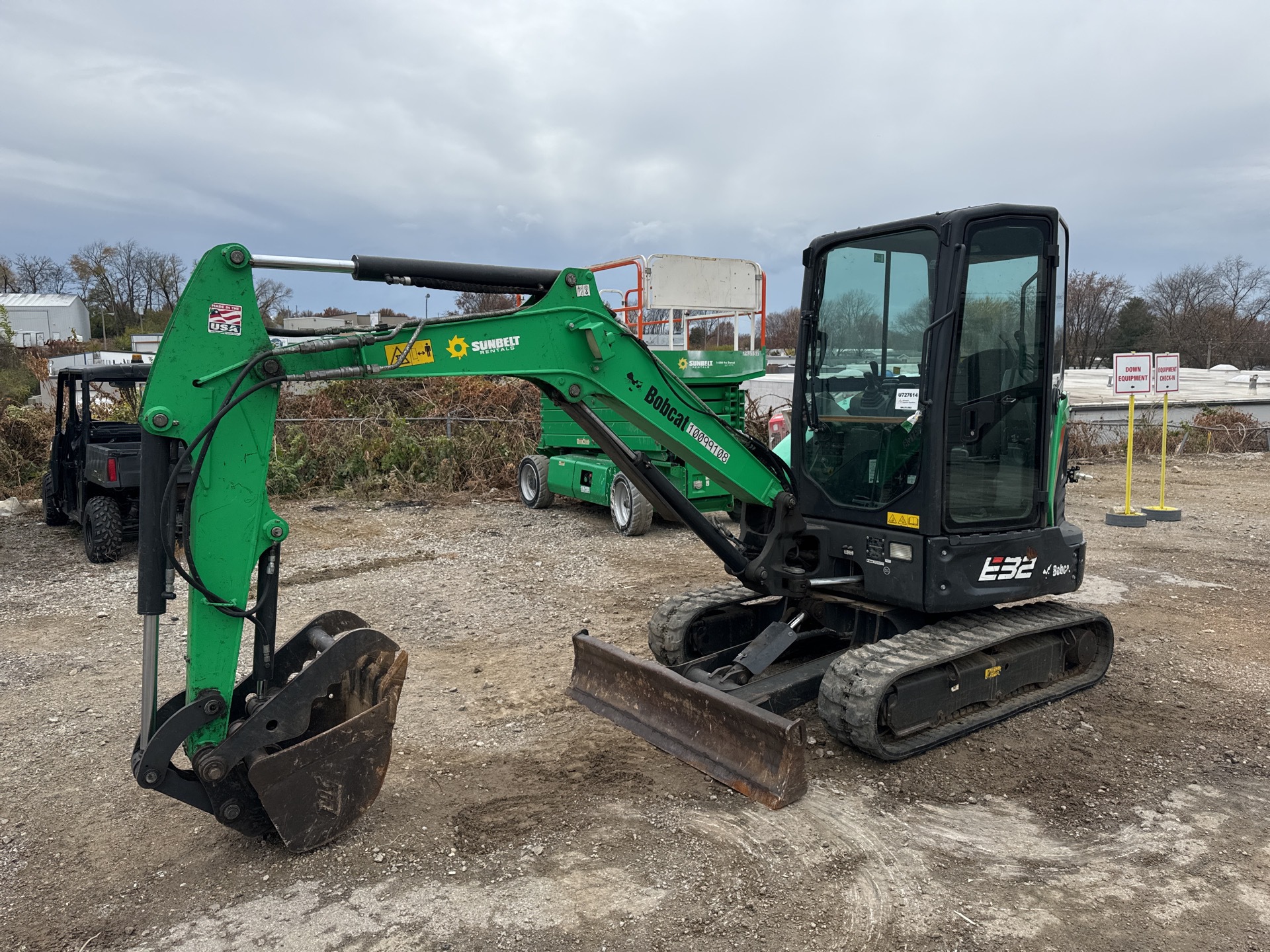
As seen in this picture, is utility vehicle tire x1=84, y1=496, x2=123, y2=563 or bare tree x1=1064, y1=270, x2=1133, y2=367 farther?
bare tree x1=1064, y1=270, x2=1133, y2=367

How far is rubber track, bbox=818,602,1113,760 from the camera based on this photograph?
437 centimetres

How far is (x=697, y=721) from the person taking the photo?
A: 4418 millimetres

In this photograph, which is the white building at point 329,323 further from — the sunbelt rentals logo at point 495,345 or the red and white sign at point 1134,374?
the red and white sign at point 1134,374

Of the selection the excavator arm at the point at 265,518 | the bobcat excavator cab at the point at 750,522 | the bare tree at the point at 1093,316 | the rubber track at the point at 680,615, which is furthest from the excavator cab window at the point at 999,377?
the bare tree at the point at 1093,316

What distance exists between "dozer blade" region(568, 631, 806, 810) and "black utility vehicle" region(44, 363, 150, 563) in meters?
6.26

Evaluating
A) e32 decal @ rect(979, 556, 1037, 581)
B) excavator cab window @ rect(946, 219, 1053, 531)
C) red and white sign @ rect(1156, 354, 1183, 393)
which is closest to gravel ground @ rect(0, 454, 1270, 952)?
e32 decal @ rect(979, 556, 1037, 581)

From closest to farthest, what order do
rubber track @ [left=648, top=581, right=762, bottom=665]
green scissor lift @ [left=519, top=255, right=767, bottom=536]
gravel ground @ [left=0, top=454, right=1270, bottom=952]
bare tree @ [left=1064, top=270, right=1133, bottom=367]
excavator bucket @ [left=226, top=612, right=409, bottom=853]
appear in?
gravel ground @ [left=0, top=454, right=1270, bottom=952], excavator bucket @ [left=226, top=612, right=409, bottom=853], rubber track @ [left=648, top=581, right=762, bottom=665], green scissor lift @ [left=519, top=255, right=767, bottom=536], bare tree @ [left=1064, top=270, right=1133, bottom=367]

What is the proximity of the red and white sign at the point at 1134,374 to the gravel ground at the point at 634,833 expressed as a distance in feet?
18.6

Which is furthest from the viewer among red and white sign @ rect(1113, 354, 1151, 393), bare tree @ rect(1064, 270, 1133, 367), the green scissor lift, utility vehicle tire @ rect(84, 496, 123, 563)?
bare tree @ rect(1064, 270, 1133, 367)

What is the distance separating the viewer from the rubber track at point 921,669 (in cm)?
437

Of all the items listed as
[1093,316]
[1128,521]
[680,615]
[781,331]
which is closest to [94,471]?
[680,615]

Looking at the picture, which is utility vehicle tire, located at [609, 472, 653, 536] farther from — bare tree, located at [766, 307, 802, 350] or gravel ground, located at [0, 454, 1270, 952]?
bare tree, located at [766, 307, 802, 350]

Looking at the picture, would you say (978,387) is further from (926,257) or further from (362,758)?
(362,758)

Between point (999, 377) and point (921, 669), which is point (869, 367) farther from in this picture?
point (921, 669)
